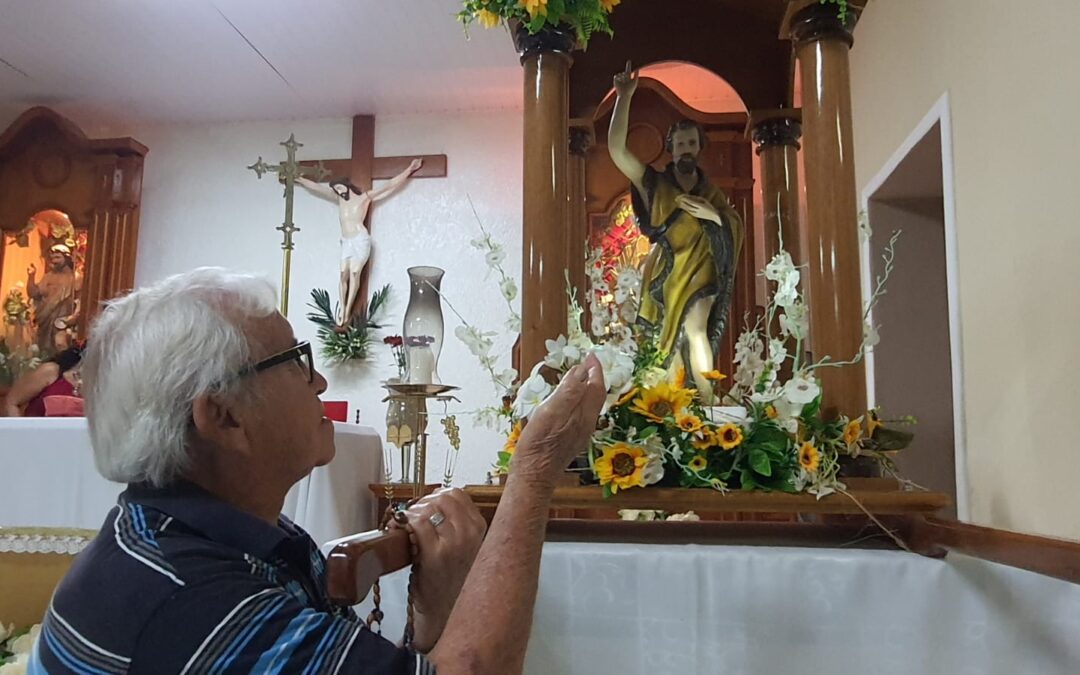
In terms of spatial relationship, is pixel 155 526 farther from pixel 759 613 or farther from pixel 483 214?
pixel 483 214

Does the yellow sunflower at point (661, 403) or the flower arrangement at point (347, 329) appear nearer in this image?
the yellow sunflower at point (661, 403)

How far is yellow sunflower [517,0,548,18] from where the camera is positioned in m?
1.56

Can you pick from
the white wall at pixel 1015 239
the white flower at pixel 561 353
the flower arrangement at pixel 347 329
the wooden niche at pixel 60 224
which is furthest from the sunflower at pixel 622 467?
the wooden niche at pixel 60 224

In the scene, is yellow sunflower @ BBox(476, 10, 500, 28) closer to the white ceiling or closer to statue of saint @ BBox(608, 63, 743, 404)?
statue of saint @ BBox(608, 63, 743, 404)

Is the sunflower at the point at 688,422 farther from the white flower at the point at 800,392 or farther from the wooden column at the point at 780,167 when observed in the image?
the wooden column at the point at 780,167

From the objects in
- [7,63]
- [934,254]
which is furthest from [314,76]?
[934,254]

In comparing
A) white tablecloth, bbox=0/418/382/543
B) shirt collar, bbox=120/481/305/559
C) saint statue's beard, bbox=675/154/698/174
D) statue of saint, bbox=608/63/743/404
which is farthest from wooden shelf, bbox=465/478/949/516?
saint statue's beard, bbox=675/154/698/174

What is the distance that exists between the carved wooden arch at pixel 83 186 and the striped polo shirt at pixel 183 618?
4.56 meters

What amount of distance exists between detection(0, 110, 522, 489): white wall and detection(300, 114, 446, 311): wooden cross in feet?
0.17

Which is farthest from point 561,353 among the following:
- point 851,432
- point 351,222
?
point 351,222

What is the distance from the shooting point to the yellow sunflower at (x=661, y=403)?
1.24m

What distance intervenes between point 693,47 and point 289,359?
60.6 inches

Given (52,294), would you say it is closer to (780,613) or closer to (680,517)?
(680,517)

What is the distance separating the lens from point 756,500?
123cm
